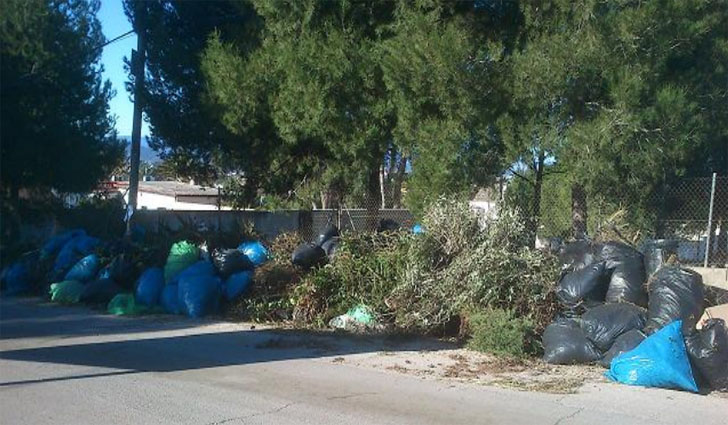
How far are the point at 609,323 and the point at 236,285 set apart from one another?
241 inches

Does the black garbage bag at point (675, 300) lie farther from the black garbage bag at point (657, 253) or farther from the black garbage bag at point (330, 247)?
the black garbage bag at point (330, 247)

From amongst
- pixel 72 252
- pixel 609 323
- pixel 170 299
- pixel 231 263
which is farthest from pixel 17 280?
pixel 609 323

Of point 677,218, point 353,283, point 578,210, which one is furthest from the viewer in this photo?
point 578,210

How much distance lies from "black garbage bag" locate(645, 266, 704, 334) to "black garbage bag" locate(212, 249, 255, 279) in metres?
6.75

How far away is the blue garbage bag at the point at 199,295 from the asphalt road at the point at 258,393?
6.32 feet

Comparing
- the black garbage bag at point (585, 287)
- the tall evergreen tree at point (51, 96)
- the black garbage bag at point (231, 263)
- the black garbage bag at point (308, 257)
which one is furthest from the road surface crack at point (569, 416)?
the tall evergreen tree at point (51, 96)

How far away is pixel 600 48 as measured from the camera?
11672 mm

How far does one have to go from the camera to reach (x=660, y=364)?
8.23 metres

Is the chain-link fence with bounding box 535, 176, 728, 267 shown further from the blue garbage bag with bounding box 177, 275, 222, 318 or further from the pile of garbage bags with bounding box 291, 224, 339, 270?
the blue garbage bag with bounding box 177, 275, 222, 318

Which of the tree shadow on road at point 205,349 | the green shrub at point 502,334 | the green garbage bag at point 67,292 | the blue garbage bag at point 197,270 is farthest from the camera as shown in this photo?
the green garbage bag at point 67,292

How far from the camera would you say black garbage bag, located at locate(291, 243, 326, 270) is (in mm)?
13289

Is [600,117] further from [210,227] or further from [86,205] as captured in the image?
[86,205]

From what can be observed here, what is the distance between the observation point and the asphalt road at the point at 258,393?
7.20 meters

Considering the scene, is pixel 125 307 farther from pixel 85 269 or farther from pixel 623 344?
pixel 623 344
